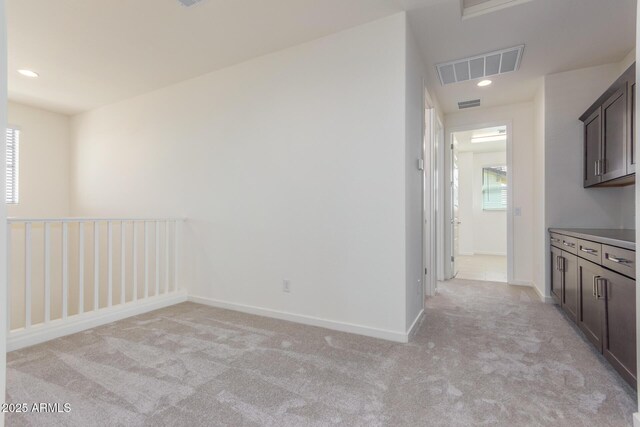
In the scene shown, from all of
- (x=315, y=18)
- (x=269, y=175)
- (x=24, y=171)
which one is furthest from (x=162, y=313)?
(x=24, y=171)

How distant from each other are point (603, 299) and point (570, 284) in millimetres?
813

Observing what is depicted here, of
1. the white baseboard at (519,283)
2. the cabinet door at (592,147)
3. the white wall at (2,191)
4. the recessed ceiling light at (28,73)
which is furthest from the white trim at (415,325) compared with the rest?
the recessed ceiling light at (28,73)

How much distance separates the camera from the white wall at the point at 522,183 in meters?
4.21

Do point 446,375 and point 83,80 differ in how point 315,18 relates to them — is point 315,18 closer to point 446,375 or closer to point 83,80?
point 446,375

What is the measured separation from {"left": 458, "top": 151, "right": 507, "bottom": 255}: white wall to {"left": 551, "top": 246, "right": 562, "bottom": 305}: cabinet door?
4593mm

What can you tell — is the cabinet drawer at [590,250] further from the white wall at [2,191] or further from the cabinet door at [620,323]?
the white wall at [2,191]

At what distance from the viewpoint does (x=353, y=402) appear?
163 centimetres

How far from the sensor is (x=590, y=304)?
2252 mm

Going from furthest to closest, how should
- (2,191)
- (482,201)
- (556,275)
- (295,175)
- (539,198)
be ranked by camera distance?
(482,201), (539,198), (556,275), (295,175), (2,191)

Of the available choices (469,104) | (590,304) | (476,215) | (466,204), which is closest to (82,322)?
(590,304)

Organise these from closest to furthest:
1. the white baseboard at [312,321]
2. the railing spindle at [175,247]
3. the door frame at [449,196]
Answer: the white baseboard at [312,321]
the railing spindle at [175,247]
the door frame at [449,196]

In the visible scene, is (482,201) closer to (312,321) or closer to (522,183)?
(522,183)

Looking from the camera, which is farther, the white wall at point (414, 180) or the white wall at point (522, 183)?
the white wall at point (522, 183)

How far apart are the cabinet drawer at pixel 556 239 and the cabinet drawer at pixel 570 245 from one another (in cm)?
12
